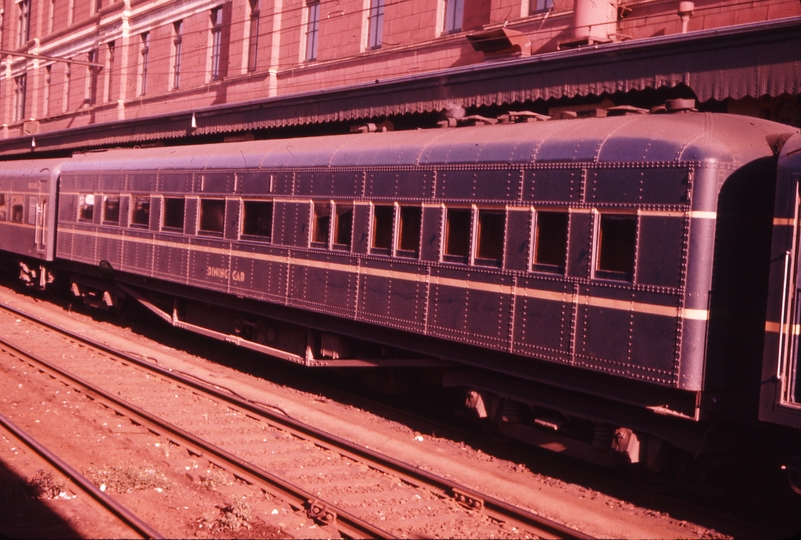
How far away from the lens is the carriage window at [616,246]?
755 cm

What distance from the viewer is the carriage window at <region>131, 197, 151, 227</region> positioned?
15.2 m

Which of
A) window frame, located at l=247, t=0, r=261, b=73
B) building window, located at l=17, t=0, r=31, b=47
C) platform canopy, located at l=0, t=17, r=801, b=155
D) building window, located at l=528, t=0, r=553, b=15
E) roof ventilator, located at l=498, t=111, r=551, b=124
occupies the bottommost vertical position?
roof ventilator, located at l=498, t=111, r=551, b=124

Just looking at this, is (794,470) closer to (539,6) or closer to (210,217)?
(210,217)

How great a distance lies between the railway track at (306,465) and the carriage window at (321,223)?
7.55ft

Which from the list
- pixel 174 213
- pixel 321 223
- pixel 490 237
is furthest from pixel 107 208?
pixel 490 237

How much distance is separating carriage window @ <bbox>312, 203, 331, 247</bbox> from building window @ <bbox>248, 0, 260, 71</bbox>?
15.7 metres

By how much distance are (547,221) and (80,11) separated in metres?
36.1

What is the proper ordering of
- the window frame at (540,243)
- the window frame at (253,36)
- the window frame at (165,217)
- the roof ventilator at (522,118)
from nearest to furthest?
the window frame at (540,243)
the roof ventilator at (522,118)
the window frame at (165,217)
the window frame at (253,36)

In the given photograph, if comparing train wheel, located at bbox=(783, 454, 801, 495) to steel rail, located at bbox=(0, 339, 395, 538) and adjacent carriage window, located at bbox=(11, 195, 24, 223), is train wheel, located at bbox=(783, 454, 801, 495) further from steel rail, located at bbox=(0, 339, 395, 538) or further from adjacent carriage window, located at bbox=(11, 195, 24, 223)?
adjacent carriage window, located at bbox=(11, 195, 24, 223)

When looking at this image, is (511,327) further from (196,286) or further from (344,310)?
(196,286)

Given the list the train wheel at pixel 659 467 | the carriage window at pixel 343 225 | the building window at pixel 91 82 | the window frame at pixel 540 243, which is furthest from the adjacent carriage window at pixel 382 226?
the building window at pixel 91 82

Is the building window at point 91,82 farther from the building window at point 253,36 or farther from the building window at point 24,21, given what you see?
the building window at point 253,36

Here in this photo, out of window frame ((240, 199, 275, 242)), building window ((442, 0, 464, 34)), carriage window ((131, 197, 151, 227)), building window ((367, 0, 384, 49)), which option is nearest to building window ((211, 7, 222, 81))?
building window ((367, 0, 384, 49))

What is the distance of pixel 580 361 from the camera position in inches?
306
